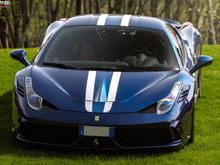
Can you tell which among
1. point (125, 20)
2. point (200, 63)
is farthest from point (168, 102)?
point (125, 20)

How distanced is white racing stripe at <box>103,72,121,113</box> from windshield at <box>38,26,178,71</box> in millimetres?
329

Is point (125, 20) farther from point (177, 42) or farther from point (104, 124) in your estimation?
point (104, 124)

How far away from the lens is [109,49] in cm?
727

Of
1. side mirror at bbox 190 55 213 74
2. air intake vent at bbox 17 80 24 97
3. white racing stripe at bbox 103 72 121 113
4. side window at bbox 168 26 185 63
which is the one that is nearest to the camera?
white racing stripe at bbox 103 72 121 113

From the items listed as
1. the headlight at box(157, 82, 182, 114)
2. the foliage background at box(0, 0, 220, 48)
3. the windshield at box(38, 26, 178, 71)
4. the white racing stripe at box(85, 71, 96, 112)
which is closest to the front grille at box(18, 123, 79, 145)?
the white racing stripe at box(85, 71, 96, 112)

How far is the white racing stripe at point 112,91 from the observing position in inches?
235

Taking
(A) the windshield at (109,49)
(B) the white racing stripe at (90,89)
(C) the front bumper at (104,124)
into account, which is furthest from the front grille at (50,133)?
(A) the windshield at (109,49)

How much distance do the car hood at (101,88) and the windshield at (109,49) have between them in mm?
290

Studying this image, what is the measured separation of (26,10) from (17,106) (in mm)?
30683

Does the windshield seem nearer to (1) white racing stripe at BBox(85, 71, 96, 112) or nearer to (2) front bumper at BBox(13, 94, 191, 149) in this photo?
(1) white racing stripe at BBox(85, 71, 96, 112)

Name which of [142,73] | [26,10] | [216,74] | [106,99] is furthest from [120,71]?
[26,10]

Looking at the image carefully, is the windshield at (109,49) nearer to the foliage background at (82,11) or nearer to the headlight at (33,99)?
the headlight at (33,99)

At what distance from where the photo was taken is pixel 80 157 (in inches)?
233

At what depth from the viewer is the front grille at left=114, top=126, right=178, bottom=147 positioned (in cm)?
586
